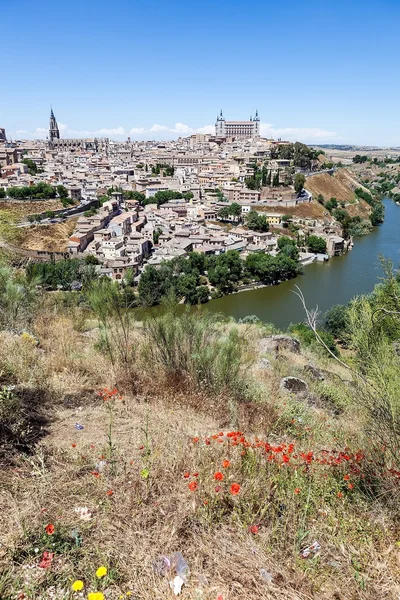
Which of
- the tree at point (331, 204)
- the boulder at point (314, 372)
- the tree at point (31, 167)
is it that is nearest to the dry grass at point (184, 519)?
the boulder at point (314, 372)

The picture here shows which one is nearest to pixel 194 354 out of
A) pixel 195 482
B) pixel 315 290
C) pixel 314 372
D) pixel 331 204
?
pixel 195 482

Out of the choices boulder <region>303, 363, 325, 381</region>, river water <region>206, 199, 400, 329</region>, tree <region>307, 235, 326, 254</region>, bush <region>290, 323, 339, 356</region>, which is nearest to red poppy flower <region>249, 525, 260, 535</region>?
boulder <region>303, 363, 325, 381</region>

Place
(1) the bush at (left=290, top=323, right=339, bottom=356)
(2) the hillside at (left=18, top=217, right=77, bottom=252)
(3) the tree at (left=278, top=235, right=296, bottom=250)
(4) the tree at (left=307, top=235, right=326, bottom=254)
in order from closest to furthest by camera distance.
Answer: (1) the bush at (left=290, top=323, right=339, bottom=356)
(2) the hillside at (left=18, top=217, right=77, bottom=252)
(3) the tree at (left=278, top=235, right=296, bottom=250)
(4) the tree at (left=307, top=235, right=326, bottom=254)

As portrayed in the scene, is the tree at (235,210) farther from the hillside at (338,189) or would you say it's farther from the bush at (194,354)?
the bush at (194,354)

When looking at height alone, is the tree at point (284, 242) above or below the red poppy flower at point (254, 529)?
below

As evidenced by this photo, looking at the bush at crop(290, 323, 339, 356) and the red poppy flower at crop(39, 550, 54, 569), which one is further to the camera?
the bush at crop(290, 323, 339, 356)

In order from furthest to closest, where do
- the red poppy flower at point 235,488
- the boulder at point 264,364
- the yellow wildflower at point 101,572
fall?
the boulder at point 264,364 < the red poppy flower at point 235,488 < the yellow wildflower at point 101,572

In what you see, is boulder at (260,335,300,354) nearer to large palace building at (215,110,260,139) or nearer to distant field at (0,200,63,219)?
distant field at (0,200,63,219)
